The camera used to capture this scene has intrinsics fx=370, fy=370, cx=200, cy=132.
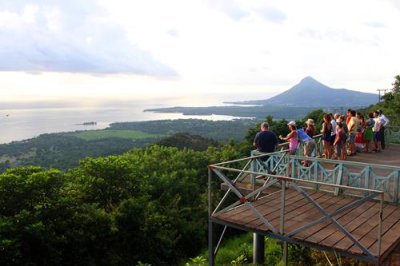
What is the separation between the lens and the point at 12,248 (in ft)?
39.6

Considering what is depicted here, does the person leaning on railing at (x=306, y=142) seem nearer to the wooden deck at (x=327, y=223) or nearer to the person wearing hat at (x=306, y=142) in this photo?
the person wearing hat at (x=306, y=142)

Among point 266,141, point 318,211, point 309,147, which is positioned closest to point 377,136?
point 309,147

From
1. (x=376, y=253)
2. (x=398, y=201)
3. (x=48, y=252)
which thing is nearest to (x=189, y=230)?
(x=48, y=252)

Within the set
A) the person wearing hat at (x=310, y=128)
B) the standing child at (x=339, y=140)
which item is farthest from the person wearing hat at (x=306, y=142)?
the standing child at (x=339, y=140)

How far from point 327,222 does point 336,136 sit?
4757 mm

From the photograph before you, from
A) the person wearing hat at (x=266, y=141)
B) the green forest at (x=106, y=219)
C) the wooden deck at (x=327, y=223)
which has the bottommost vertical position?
the green forest at (x=106, y=219)

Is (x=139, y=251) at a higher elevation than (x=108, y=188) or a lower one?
lower

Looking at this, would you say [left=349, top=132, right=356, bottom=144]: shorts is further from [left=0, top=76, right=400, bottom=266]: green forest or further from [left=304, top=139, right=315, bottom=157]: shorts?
[left=0, top=76, right=400, bottom=266]: green forest

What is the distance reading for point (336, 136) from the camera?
11.2 metres

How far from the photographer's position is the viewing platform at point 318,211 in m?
5.94

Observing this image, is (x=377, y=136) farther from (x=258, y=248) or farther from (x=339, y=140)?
(x=258, y=248)

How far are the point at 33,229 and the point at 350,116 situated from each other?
12.0 meters

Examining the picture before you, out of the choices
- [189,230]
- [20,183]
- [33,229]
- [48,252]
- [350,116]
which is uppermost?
[350,116]

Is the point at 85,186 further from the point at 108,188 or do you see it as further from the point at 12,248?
the point at 12,248
